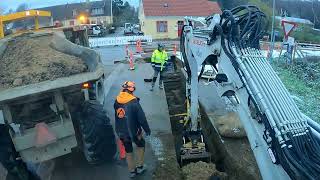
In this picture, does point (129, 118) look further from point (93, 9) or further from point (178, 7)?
point (93, 9)

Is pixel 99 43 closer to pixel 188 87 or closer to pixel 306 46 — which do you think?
pixel 306 46

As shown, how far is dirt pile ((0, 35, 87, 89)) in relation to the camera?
21.9 feet

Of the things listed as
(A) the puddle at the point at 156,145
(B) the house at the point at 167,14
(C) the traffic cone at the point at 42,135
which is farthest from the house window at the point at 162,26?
(C) the traffic cone at the point at 42,135

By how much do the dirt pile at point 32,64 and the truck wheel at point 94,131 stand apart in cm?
69

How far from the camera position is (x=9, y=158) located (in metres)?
7.03

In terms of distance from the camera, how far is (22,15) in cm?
979

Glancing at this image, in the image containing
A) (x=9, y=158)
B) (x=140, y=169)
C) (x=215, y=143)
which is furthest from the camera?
(x=215, y=143)

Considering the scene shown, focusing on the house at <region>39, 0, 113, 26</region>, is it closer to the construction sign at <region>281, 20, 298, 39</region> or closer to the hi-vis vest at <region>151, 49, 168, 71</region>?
the construction sign at <region>281, 20, 298, 39</region>

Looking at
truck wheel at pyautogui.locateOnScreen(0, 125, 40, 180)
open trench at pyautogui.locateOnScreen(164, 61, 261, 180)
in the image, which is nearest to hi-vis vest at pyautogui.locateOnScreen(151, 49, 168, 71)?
open trench at pyautogui.locateOnScreen(164, 61, 261, 180)

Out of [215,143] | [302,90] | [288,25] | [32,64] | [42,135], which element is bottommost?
[215,143]

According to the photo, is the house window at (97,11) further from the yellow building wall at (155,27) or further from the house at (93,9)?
the yellow building wall at (155,27)

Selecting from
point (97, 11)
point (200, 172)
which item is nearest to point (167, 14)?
point (97, 11)

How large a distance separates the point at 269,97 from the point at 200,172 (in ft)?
9.07

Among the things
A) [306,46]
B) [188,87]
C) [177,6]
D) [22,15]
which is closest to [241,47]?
[188,87]
